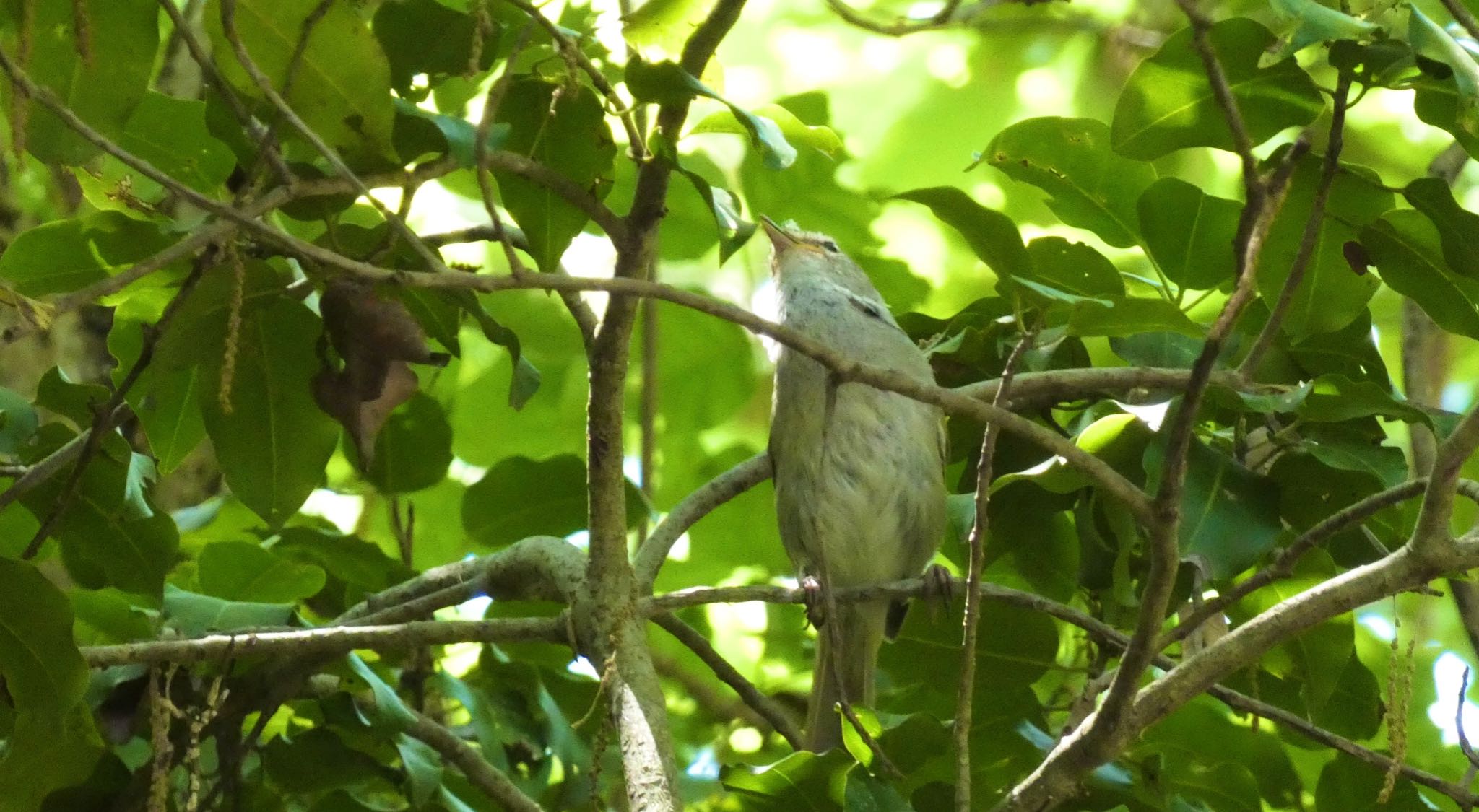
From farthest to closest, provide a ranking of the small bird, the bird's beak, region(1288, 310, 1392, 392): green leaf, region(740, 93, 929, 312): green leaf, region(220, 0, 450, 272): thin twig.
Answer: region(740, 93, 929, 312): green leaf < the bird's beak < the small bird < region(1288, 310, 1392, 392): green leaf < region(220, 0, 450, 272): thin twig

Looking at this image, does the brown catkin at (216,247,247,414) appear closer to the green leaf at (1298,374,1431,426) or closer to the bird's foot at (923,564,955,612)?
the bird's foot at (923,564,955,612)

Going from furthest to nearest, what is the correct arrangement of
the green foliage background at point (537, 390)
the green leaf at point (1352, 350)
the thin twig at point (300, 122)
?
the green leaf at point (1352, 350) → the green foliage background at point (537, 390) → the thin twig at point (300, 122)

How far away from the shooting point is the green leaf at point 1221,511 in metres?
2.43

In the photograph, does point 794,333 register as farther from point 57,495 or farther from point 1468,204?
point 1468,204

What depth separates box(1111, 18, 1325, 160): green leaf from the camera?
7.79ft

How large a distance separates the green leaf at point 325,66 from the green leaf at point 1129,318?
1160mm

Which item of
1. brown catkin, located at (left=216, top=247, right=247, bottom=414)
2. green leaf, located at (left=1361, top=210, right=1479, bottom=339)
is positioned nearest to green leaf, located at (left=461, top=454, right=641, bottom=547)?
brown catkin, located at (left=216, top=247, right=247, bottom=414)

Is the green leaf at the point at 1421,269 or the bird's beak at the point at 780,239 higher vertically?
the bird's beak at the point at 780,239

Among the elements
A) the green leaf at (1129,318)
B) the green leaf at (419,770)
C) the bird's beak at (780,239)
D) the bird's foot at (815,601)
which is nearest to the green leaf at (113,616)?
the green leaf at (419,770)

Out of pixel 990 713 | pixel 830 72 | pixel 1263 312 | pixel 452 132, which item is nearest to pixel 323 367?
pixel 452 132

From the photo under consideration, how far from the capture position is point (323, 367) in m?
2.54

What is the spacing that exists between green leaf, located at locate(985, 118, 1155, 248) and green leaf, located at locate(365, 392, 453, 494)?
156 centimetres

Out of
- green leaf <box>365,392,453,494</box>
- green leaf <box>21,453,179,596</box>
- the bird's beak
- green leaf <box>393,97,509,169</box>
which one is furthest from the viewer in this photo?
the bird's beak

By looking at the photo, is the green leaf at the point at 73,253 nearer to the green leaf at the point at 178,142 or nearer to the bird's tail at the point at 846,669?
the green leaf at the point at 178,142
